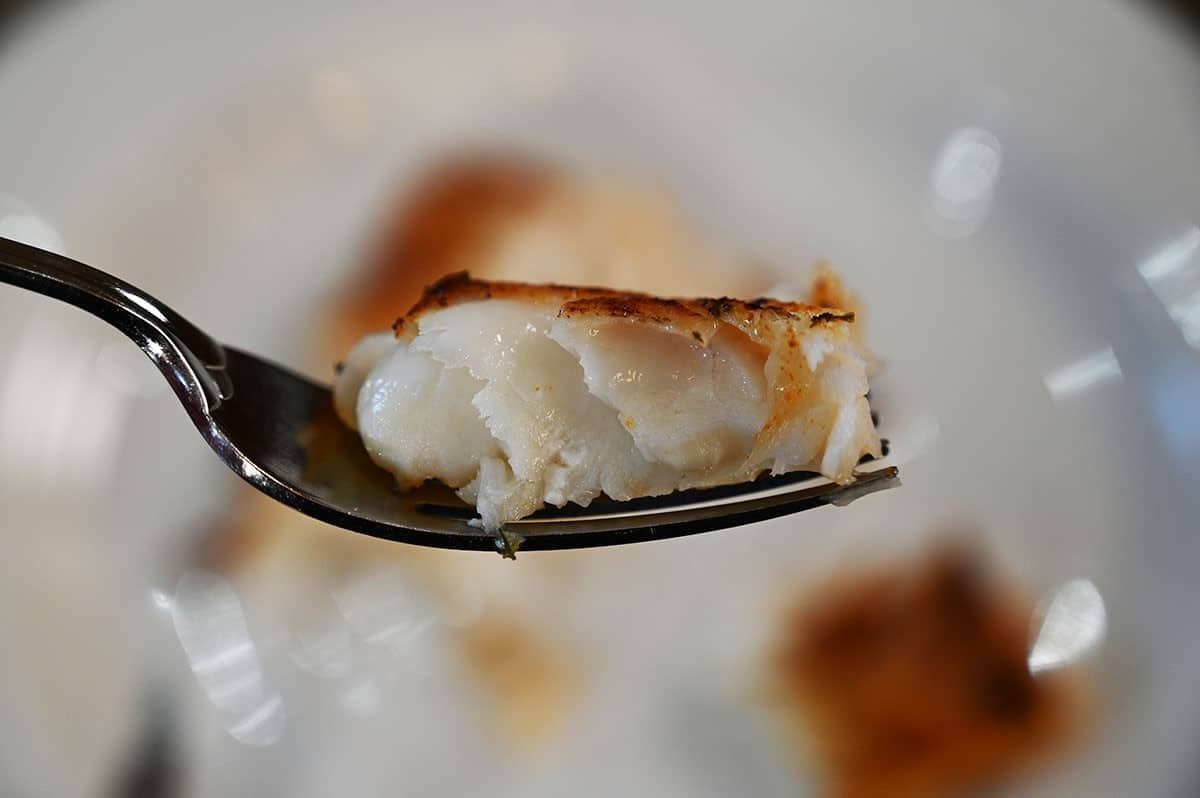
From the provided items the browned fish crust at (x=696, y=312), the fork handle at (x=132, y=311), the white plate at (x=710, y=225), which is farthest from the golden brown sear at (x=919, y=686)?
the fork handle at (x=132, y=311)

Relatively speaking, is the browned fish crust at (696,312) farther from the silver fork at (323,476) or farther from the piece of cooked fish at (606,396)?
the silver fork at (323,476)

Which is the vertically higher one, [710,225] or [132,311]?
[710,225]

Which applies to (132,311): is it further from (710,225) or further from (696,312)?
(710,225)

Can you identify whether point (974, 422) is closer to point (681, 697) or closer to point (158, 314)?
point (681, 697)

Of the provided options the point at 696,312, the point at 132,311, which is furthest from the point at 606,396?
the point at 132,311

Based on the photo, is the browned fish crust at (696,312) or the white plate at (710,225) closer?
the browned fish crust at (696,312)

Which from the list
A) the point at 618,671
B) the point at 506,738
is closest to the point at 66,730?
the point at 506,738

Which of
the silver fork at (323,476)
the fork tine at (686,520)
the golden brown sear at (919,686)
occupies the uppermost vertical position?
the silver fork at (323,476)
